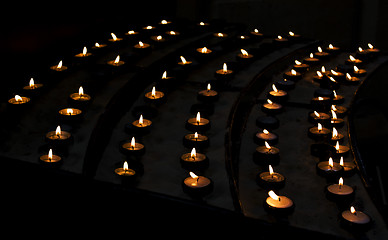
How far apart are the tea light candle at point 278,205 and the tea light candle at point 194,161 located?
0.37 meters

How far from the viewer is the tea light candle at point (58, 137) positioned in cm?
251

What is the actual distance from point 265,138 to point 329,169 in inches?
15.6

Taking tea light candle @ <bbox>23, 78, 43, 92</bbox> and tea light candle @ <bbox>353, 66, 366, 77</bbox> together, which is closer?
tea light candle @ <bbox>23, 78, 43, 92</bbox>

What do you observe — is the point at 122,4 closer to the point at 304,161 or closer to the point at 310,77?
the point at 310,77

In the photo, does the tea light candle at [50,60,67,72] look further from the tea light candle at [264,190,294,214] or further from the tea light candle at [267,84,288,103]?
the tea light candle at [264,190,294,214]

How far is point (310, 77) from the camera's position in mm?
3680

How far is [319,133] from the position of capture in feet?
9.26

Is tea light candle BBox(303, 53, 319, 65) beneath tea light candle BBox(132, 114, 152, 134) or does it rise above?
above

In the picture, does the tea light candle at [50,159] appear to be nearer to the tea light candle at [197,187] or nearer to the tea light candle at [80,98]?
the tea light candle at [80,98]

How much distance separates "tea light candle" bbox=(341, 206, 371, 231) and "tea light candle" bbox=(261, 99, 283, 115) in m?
0.88

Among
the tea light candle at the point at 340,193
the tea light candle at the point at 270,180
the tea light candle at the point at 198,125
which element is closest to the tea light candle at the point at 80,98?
the tea light candle at the point at 198,125

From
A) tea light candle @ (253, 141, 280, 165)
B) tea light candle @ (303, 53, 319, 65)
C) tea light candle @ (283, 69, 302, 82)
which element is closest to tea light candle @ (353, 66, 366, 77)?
tea light candle @ (303, 53, 319, 65)

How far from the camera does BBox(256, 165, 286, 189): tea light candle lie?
7.64 feet

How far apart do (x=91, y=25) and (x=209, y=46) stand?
98 cm
